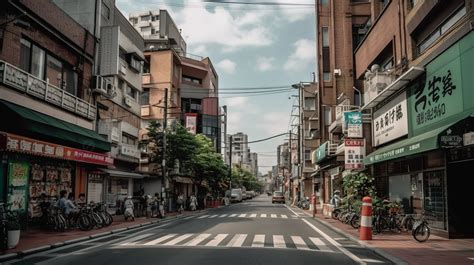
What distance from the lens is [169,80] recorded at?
47.5 m

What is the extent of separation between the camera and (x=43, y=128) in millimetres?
17766

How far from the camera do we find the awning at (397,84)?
17375 millimetres

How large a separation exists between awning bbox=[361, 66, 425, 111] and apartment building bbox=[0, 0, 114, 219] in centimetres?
1417

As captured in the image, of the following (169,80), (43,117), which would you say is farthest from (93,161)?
(169,80)

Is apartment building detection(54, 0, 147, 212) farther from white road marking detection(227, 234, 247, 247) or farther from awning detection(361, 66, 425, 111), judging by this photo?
awning detection(361, 66, 425, 111)

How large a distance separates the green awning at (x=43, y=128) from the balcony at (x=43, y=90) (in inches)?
34.5

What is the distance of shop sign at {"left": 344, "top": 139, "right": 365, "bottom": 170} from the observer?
68.6ft

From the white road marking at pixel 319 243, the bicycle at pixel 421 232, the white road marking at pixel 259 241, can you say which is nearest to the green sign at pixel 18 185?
the white road marking at pixel 259 241

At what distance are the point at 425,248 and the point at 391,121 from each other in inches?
372

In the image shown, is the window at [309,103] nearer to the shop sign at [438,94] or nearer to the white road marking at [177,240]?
the shop sign at [438,94]

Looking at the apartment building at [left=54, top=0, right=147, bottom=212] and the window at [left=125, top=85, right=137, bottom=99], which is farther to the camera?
the window at [left=125, top=85, right=137, bottom=99]

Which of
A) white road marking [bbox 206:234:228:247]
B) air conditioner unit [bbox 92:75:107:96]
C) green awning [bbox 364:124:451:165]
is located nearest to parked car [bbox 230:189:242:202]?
air conditioner unit [bbox 92:75:107:96]

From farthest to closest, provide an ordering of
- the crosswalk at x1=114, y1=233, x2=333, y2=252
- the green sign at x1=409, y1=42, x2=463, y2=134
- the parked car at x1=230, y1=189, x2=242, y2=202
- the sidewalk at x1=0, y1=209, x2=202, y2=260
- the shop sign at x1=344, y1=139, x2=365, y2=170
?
the parked car at x1=230, y1=189, x2=242, y2=202 → the shop sign at x1=344, y1=139, x2=365, y2=170 → the green sign at x1=409, y1=42, x2=463, y2=134 → the crosswalk at x1=114, y1=233, x2=333, y2=252 → the sidewalk at x1=0, y1=209, x2=202, y2=260

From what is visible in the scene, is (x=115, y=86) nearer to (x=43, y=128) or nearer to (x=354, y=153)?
(x=43, y=128)
